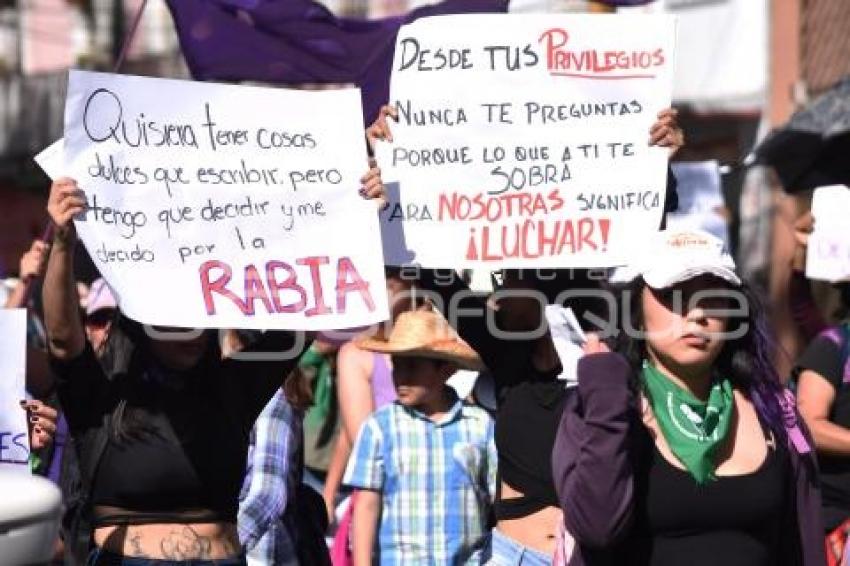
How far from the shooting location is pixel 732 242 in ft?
34.2

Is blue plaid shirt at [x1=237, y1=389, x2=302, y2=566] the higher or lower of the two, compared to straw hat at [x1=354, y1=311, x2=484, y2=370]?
lower

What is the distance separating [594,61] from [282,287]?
1382mm

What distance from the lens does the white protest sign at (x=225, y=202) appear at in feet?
18.5

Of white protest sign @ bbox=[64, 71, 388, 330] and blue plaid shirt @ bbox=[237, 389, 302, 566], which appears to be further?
blue plaid shirt @ bbox=[237, 389, 302, 566]

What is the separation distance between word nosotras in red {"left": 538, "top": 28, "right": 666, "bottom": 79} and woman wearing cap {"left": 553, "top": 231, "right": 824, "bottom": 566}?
4.14ft

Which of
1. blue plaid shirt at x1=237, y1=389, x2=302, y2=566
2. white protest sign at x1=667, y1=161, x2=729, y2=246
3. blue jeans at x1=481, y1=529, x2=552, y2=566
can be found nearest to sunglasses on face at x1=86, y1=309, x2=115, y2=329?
blue plaid shirt at x1=237, y1=389, x2=302, y2=566

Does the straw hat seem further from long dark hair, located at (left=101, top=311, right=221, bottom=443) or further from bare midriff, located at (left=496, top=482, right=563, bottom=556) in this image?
long dark hair, located at (left=101, top=311, right=221, bottom=443)

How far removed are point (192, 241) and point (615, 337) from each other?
133 cm

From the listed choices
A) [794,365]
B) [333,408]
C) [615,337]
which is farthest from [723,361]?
[333,408]

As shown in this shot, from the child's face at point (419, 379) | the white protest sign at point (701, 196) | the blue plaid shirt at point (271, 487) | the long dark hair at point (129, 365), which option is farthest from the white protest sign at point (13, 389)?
the white protest sign at point (701, 196)

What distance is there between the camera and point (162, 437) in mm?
5547

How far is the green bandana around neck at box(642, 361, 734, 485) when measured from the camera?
5027 millimetres

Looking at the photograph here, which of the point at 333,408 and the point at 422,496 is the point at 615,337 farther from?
the point at 333,408

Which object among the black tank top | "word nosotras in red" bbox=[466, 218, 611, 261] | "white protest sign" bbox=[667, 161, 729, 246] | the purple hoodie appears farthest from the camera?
"white protest sign" bbox=[667, 161, 729, 246]
